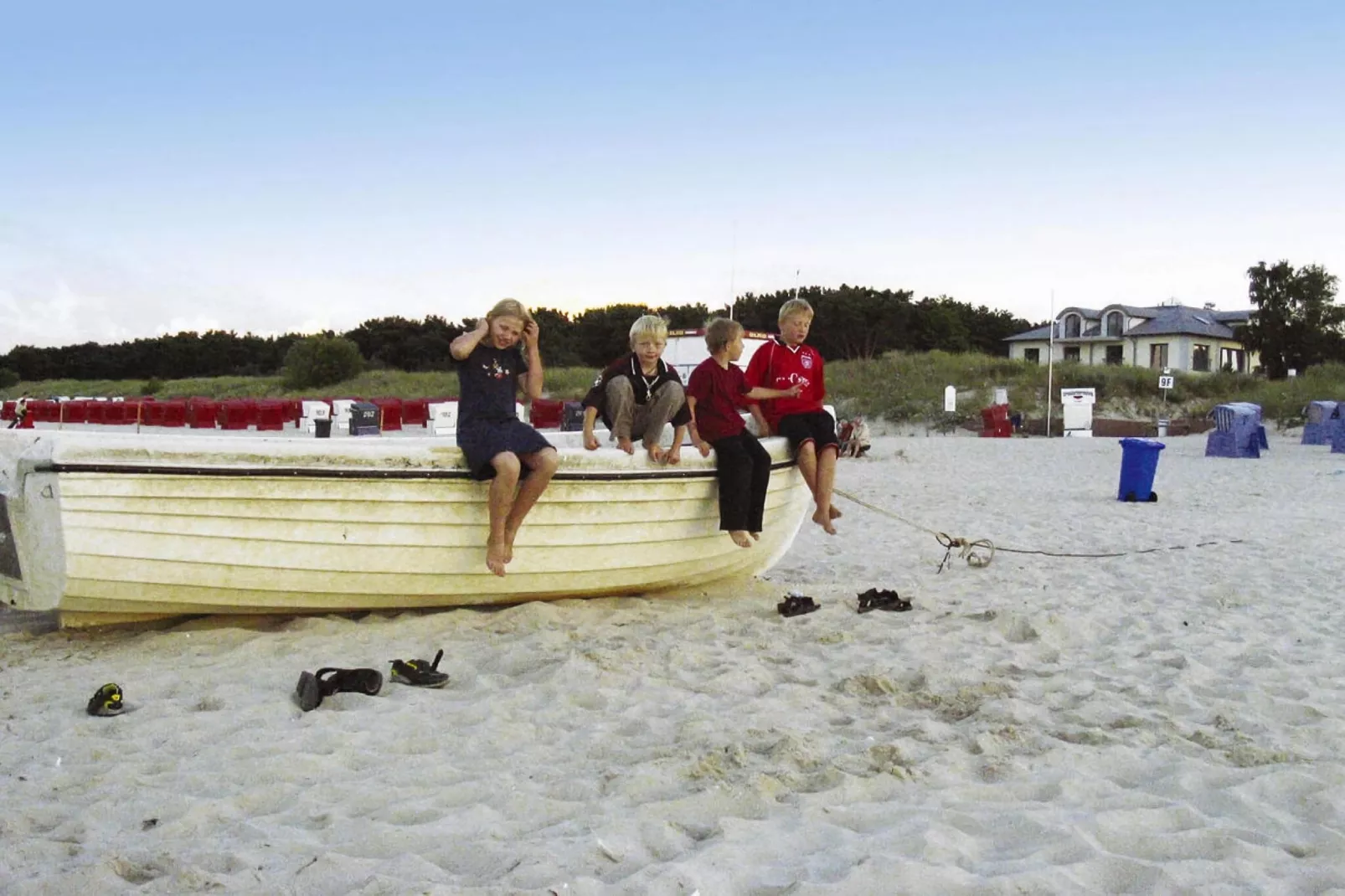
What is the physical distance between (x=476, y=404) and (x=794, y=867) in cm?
305

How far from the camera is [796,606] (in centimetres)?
543

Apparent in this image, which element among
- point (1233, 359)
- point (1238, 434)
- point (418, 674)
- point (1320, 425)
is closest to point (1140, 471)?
point (1238, 434)

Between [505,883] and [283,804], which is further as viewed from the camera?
[283,804]

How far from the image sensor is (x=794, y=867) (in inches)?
100

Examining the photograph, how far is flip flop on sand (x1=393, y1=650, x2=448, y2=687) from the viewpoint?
13.2 ft

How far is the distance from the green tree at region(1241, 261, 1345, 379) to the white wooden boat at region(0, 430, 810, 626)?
4888cm

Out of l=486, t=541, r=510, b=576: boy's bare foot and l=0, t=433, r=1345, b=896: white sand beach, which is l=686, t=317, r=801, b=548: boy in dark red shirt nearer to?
l=0, t=433, r=1345, b=896: white sand beach

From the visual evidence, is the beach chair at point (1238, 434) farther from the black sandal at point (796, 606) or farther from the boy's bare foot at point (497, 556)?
the boy's bare foot at point (497, 556)

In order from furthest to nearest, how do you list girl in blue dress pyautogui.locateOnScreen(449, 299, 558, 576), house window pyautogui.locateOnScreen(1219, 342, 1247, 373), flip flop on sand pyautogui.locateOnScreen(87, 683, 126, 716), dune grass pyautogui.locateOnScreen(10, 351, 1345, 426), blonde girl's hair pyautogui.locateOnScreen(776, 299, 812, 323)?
1. house window pyautogui.locateOnScreen(1219, 342, 1247, 373)
2. dune grass pyautogui.locateOnScreen(10, 351, 1345, 426)
3. blonde girl's hair pyautogui.locateOnScreen(776, 299, 812, 323)
4. girl in blue dress pyautogui.locateOnScreen(449, 299, 558, 576)
5. flip flop on sand pyautogui.locateOnScreen(87, 683, 126, 716)

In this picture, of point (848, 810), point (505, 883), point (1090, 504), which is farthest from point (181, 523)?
point (1090, 504)

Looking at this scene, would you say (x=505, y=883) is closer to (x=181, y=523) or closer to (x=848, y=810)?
(x=848, y=810)

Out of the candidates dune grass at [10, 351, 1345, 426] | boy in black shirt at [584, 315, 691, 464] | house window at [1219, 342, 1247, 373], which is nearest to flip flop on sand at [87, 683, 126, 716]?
boy in black shirt at [584, 315, 691, 464]

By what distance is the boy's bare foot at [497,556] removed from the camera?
4930 millimetres

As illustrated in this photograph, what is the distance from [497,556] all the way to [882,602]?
2188mm
